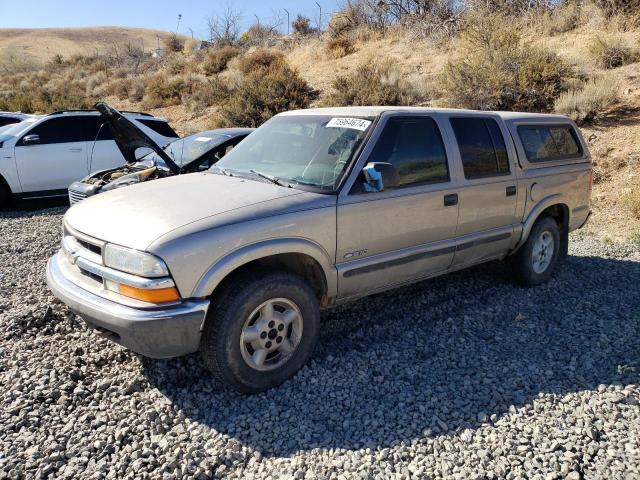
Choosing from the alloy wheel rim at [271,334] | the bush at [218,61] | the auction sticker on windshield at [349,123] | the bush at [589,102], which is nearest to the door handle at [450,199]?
the auction sticker on windshield at [349,123]

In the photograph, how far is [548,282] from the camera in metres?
5.57

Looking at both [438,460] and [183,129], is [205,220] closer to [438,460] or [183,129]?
[438,460]

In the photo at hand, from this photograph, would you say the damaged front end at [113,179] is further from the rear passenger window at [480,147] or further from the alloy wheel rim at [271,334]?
the rear passenger window at [480,147]

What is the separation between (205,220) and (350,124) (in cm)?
155

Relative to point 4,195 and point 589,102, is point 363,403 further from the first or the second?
point 589,102

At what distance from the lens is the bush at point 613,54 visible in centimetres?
1230

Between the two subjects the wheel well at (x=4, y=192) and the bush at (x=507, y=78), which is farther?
the bush at (x=507, y=78)

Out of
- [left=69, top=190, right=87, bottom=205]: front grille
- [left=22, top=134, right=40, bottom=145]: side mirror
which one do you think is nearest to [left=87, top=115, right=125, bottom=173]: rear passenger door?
[left=22, top=134, right=40, bottom=145]: side mirror

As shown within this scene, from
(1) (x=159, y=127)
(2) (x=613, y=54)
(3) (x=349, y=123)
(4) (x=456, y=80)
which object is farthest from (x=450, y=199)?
(2) (x=613, y=54)

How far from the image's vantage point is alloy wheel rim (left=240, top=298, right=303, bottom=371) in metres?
3.33

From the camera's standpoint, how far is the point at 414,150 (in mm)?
4223

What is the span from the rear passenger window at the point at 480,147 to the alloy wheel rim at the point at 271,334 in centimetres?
207

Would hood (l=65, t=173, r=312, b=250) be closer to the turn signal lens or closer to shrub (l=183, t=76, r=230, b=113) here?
the turn signal lens

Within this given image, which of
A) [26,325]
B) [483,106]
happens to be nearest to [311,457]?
[26,325]
